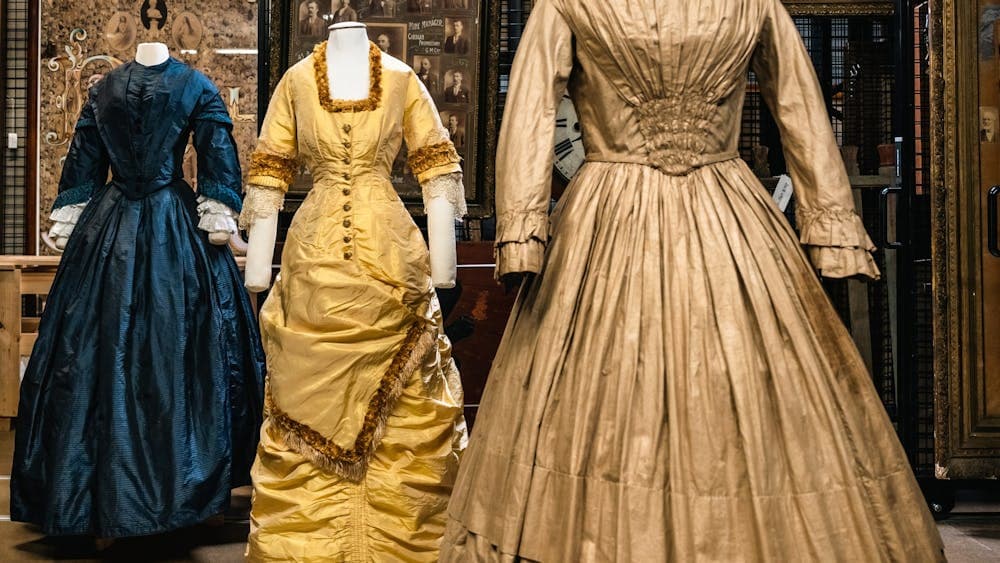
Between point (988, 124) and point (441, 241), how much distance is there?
7.07 feet

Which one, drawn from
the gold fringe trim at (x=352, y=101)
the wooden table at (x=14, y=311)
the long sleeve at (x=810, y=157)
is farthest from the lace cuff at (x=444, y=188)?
the wooden table at (x=14, y=311)

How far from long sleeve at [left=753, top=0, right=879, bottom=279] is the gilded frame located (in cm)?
192

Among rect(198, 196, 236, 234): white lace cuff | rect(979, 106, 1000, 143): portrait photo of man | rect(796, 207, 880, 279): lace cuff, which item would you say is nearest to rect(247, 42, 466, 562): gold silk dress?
rect(198, 196, 236, 234): white lace cuff

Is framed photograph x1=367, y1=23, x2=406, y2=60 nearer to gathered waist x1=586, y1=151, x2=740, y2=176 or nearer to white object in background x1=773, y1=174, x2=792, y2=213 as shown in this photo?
white object in background x1=773, y1=174, x2=792, y2=213

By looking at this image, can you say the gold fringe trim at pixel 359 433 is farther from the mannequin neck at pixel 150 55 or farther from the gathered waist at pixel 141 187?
the mannequin neck at pixel 150 55

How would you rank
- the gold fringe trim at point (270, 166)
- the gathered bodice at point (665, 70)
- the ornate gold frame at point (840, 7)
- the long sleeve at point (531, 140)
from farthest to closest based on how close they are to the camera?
the ornate gold frame at point (840, 7), the gold fringe trim at point (270, 166), the gathered bodice at point (665, 70), the long sleeve at point (531, 140)

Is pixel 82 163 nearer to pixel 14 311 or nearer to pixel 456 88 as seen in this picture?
pixel 456 88

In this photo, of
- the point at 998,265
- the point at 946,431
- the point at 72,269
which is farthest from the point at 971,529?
the point at 72,269

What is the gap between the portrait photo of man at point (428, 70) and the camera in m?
4.61

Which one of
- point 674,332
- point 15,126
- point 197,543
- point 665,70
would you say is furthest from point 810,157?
point 15,126

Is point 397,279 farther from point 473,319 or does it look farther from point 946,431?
point 946,431

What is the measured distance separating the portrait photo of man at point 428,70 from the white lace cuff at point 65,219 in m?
1.40

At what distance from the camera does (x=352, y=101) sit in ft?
11.2

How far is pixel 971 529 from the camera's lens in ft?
13.6
